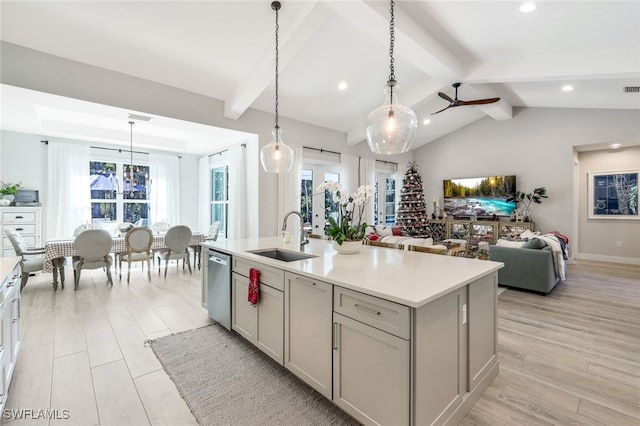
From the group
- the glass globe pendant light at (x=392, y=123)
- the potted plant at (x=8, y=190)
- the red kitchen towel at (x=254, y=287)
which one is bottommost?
the red kitchen towel at (x=254, y=287)

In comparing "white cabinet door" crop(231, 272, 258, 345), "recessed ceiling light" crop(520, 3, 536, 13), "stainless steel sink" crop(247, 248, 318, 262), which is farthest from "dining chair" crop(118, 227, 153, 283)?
"recessed ceiling light" crop(520, 3, 536, 13)

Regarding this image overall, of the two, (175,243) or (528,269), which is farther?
(175,243)

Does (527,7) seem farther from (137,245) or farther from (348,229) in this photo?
(137,245)

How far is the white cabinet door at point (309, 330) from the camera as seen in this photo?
1778 millimetres

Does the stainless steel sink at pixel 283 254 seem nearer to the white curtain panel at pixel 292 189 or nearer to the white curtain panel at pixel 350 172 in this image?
the white curtain panel at pixel 292 189

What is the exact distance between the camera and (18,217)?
16.2ft

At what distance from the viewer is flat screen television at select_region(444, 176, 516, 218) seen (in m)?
7.06

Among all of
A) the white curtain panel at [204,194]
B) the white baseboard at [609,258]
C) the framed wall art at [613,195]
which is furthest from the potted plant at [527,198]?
the white curtain panel at [204,194]

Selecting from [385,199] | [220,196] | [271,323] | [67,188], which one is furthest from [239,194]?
[385,199]

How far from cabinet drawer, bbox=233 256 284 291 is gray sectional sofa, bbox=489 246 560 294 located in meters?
3.79

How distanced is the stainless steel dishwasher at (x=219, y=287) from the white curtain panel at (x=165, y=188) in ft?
15.6

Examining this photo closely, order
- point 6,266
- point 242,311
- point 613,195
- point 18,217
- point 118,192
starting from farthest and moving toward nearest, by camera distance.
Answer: point 118,192 → point 613,195 → point 18,217 → point 242,311 → point 6,266

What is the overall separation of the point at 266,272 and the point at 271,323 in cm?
39

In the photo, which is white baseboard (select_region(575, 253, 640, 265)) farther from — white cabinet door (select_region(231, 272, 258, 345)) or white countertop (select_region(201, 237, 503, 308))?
white cabinet door (select_region(231, 272, 258, 345))
